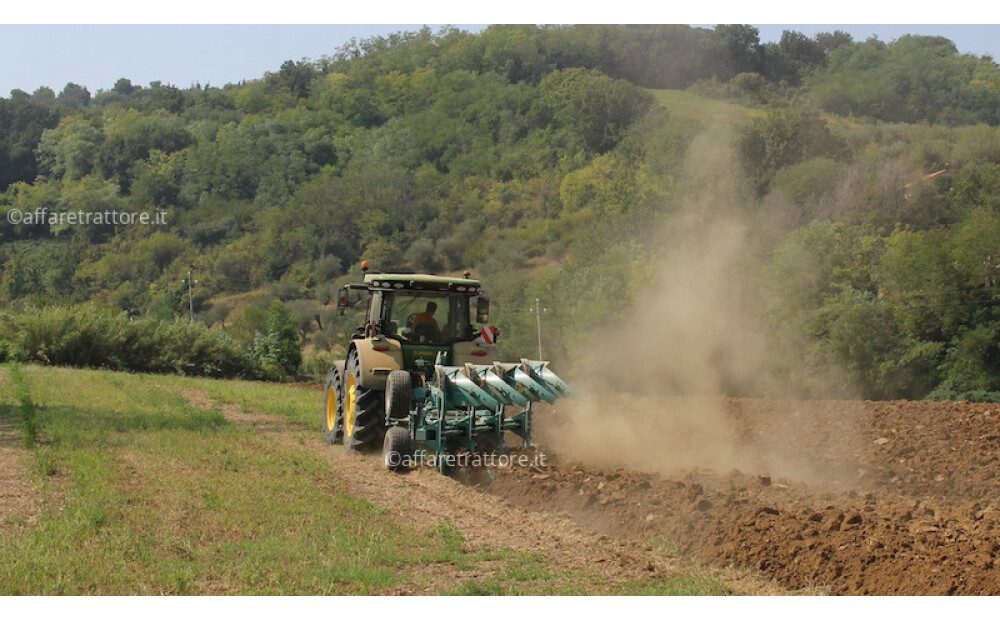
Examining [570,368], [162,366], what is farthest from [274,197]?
[570,368]

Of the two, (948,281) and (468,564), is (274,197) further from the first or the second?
(468,564)

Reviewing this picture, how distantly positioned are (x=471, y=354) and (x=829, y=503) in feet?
19.0

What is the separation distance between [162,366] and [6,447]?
22353 millimetres

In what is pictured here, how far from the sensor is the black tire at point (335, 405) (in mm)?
15445

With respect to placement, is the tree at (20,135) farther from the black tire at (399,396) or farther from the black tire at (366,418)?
the black tire at (399,396)

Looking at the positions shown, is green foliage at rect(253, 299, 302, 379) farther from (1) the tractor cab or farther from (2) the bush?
(1) the tractor cab

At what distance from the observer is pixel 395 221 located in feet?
266

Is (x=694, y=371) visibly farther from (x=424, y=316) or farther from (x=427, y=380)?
(x=427, y=380)

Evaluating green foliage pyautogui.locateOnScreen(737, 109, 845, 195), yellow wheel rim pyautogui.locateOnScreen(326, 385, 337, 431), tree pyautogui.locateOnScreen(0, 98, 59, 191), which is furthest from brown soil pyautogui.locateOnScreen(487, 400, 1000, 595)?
tree pyautogui.locateOnScreen(0, 98, 59, 191)

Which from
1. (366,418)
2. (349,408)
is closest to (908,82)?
(349,408)

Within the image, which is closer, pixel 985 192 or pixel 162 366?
pixel 162 366

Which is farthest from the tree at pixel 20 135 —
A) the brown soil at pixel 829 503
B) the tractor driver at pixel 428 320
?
the brown soil at pixel 829 503

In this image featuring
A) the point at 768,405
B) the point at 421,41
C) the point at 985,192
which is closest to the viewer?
the point at 768,405

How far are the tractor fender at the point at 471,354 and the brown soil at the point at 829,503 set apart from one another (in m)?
1.31
